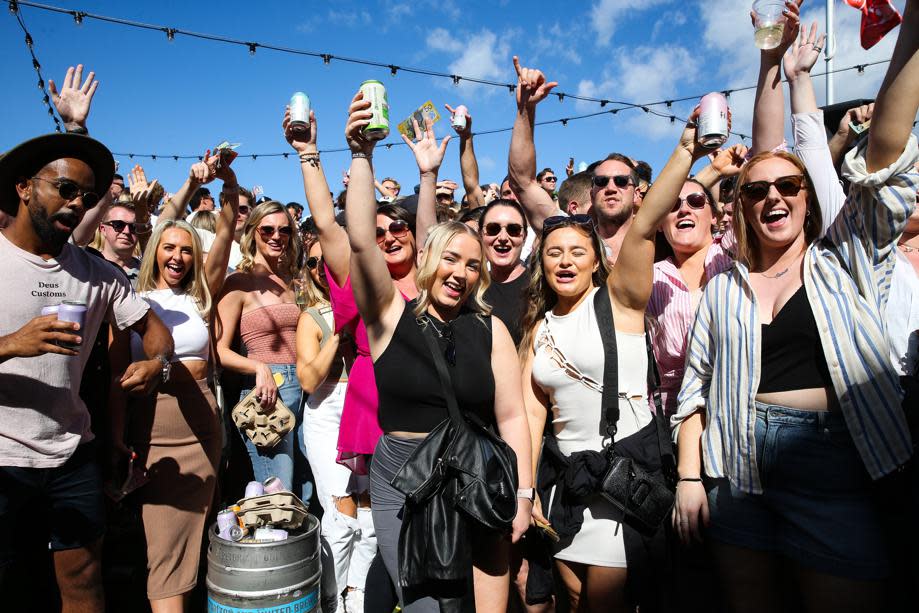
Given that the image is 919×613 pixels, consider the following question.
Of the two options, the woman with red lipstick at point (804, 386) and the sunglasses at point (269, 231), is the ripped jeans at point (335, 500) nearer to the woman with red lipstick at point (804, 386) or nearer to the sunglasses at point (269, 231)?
the sunglasses at point (269, 231)

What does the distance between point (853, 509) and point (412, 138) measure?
11.0ft

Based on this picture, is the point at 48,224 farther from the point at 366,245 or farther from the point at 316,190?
the point at 366,245

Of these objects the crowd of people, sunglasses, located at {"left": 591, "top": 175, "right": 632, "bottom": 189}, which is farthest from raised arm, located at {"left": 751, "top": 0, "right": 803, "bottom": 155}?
sunglasses, located at {"left": 591, "top": 175, "right": 632, "bottom": 189}

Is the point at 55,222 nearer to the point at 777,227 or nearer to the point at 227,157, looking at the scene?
the point at 227,157

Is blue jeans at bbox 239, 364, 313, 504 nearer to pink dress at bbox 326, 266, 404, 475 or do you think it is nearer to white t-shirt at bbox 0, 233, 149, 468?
pink dress at bbox 326, 266, 404, 475

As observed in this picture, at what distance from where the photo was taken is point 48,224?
259 centimetres

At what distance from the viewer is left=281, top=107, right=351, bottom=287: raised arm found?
104 inches

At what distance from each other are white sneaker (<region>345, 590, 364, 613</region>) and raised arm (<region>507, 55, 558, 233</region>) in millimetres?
2582

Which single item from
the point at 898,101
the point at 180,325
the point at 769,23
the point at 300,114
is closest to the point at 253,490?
the point at 180,325

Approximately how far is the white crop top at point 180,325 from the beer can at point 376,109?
6.24 ft

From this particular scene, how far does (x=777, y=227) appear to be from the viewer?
2.41m

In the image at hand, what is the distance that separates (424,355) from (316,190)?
0.90 m

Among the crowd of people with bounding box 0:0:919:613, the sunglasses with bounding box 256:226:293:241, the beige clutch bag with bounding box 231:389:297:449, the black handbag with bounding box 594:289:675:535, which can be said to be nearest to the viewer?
the crowd of people with bounding box 0:0:919:613

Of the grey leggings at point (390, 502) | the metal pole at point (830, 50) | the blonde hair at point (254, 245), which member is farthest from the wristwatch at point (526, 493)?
the metal pole at point (830, 50)
